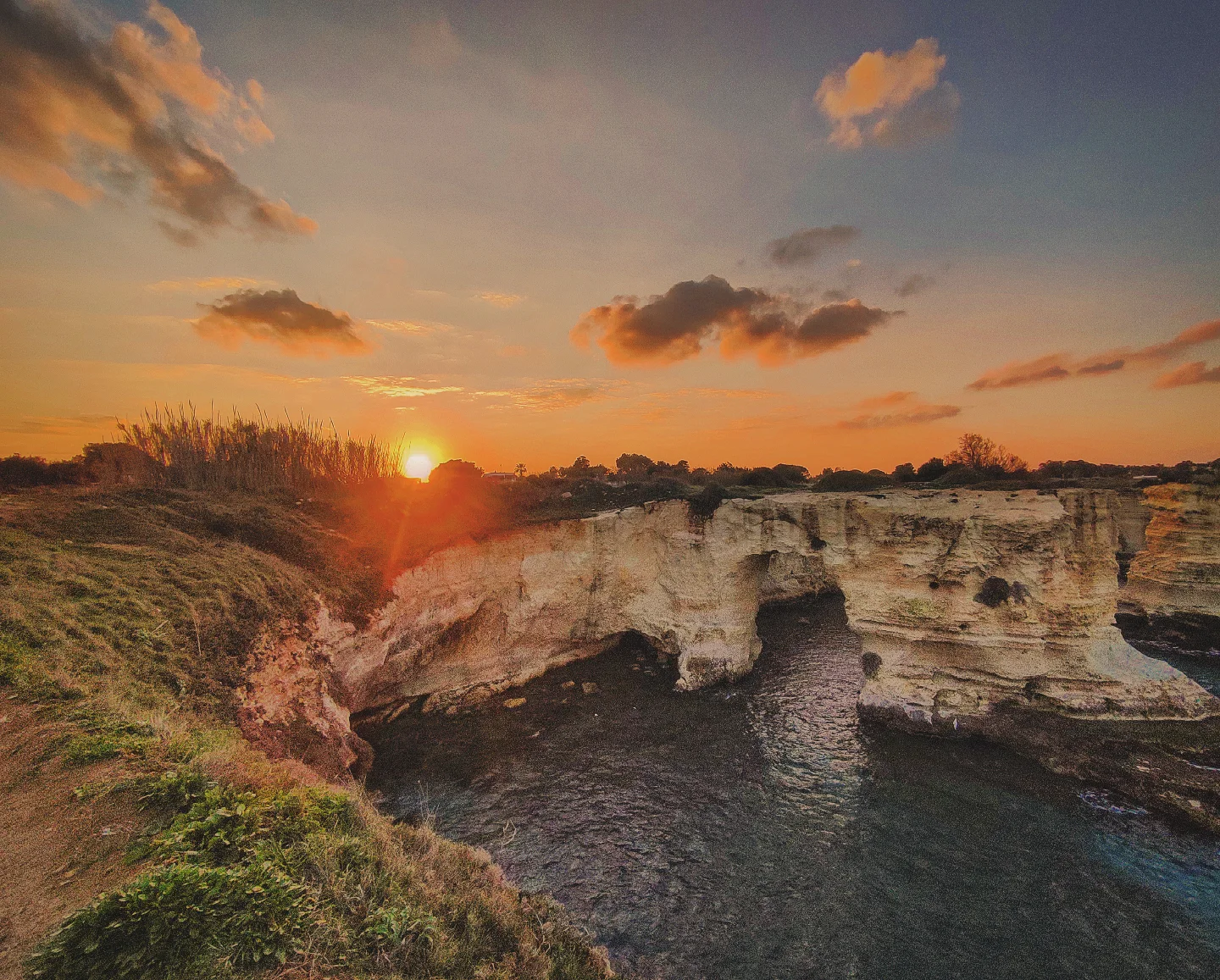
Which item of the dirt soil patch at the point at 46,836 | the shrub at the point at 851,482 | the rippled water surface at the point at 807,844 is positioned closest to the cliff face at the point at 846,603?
the rippled water surface at the point at 807,844

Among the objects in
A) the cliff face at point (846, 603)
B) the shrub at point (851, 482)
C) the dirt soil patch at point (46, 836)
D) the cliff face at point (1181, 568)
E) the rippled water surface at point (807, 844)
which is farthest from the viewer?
the shrub at point (851, 482)

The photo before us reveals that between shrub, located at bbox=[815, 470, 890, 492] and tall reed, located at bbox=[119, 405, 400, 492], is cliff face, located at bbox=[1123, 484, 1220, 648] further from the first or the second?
tall reed, located at bbox=[119, 405, 400, 492]

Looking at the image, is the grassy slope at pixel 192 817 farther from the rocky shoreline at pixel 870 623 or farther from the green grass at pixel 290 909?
the rocky shoreline at pixel 870 623

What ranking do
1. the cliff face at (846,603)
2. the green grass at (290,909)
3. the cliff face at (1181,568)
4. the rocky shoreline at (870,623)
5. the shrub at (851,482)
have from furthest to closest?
the shrub at (851,482) → the cliff face at (1181,568) → the cliff face at (846,603) → the rocky shoreline at (870,623) → the green grass at (290,909)

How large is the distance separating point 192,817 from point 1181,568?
40666 millimetres

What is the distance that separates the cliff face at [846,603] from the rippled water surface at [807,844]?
7.29 feet

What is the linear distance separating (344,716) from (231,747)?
6911mm

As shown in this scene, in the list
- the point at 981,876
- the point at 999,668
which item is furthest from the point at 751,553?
the point at 981,876

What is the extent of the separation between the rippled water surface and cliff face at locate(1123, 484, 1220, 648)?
809 inches

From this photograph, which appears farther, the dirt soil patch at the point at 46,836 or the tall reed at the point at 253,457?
the tall reed at the point at 253,457

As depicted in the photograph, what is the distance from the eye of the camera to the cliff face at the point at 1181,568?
2466 centimetres

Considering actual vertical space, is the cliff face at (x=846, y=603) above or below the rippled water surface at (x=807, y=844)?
above

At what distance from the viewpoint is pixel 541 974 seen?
21.3 feet

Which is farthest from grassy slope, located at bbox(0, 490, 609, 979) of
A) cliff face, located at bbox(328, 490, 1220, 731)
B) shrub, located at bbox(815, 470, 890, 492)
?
shrub, located at bbox(815, 470, 890, 492)
